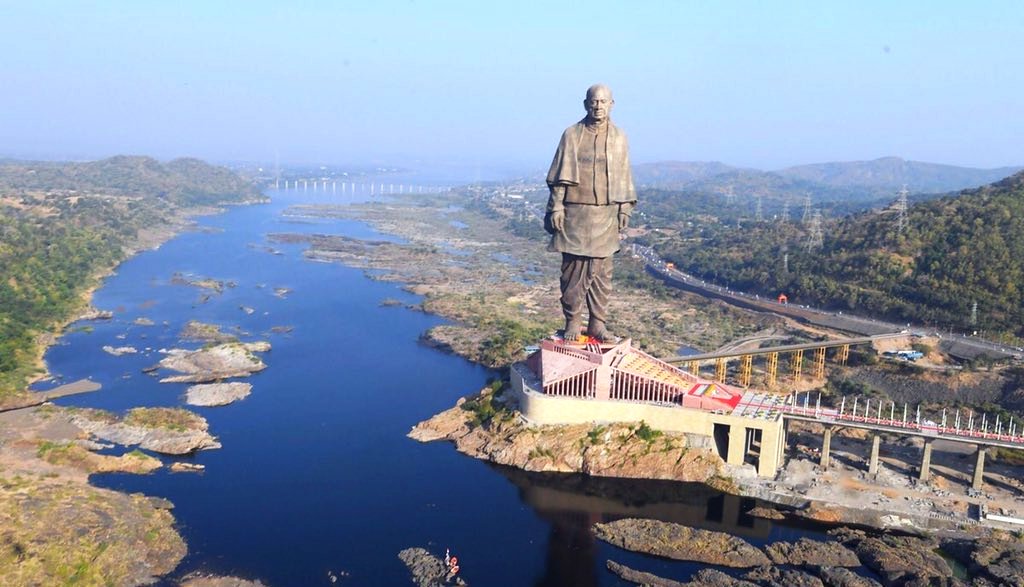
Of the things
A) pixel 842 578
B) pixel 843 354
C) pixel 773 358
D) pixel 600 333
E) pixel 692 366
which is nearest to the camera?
pixel 842 578

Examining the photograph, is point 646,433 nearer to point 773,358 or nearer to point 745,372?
point 745,372

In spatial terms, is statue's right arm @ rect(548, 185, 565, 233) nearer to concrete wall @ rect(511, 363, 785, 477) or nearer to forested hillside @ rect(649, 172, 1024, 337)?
concrete wall @ rect(511, 363, 785, 477)

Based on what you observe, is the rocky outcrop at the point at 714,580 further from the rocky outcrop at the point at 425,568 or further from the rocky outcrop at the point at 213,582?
the rocky outcrop at the point at 213,582

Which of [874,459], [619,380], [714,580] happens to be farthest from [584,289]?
[714,580]

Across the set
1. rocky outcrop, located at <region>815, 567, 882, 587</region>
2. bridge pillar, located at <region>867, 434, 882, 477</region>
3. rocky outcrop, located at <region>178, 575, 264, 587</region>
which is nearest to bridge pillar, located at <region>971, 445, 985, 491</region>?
bridge pillar, located at <region>867, 434, 882, 477</region>

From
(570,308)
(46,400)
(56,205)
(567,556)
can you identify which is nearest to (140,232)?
(56,205)

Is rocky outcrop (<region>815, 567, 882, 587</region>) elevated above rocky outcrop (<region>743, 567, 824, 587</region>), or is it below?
above
